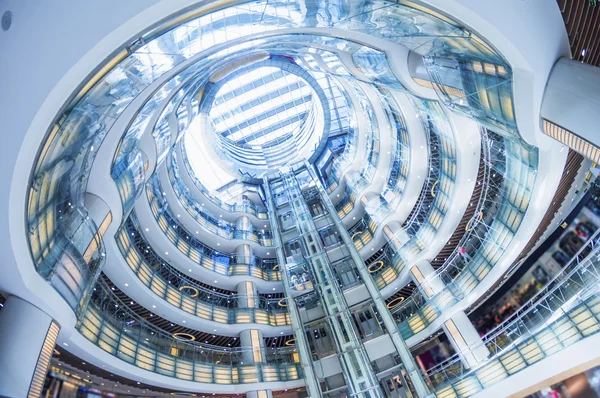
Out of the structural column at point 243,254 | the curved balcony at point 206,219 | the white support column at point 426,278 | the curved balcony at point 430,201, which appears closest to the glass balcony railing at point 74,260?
the curved balcony at point 206,219

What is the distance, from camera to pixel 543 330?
423 inches

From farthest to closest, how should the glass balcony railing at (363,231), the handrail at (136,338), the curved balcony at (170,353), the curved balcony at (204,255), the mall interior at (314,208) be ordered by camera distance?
the glass balcony railing at (363,231), the curved balcony at (204,255), the curved balcony at (170,353), the handrail at (136,338), the mall interior at (314,208)

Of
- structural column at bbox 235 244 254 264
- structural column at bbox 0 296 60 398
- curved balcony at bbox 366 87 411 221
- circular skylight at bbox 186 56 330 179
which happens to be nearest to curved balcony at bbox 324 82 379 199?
curved balcony at bbox 366 87 411 221

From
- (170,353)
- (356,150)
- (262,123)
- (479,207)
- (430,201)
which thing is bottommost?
(170,353)

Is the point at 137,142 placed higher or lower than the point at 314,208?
lower

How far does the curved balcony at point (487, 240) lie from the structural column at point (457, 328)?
340mm

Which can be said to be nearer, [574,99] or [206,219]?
[574,99]

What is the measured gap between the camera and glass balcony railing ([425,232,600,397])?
30.1ft

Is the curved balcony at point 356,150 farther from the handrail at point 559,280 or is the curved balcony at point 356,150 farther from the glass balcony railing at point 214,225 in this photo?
the handrail at point 559,280

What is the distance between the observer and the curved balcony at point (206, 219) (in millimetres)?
23906

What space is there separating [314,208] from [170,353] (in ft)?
54.6

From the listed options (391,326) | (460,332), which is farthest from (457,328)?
(391,326)

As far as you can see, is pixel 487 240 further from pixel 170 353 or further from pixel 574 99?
pixel 170 353

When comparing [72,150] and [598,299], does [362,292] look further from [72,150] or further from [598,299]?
[72,150]
